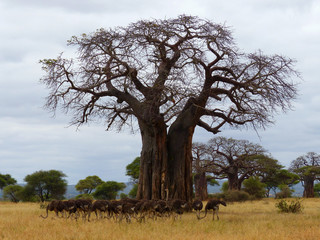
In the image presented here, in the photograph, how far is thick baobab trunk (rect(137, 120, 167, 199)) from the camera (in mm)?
16422

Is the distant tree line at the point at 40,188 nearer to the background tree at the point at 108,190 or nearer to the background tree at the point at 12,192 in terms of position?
the background tree at the point at 12,192

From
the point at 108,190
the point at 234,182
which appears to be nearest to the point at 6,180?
the point at 108,190

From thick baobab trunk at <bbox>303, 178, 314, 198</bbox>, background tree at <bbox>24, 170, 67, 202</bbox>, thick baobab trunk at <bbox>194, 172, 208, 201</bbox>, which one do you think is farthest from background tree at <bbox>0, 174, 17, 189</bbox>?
thick baobab trunk at <bbox>303, 178, 314, 198</bbox>

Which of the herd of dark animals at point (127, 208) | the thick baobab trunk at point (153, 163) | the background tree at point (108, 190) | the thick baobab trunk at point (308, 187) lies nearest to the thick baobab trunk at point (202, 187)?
the background tree at point (108, 190)

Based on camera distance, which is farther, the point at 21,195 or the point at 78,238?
the point at 21,195

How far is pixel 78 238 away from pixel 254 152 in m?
30.9

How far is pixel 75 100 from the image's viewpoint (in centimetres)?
1767

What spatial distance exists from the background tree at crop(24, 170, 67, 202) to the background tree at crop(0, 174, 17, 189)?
27.6 ft

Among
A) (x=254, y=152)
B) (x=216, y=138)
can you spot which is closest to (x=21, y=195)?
(x=216, y=138)

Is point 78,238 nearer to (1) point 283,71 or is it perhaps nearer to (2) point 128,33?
(2) point 128,33

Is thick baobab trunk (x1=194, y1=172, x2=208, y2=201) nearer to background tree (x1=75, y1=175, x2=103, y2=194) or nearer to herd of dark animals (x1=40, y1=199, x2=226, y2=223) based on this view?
background tree (x1=75, y1=175, x2=103, y2=194)

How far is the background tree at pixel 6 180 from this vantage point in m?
43.4

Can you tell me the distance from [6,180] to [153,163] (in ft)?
105

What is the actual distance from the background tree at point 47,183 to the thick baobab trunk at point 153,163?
21.0 metres
